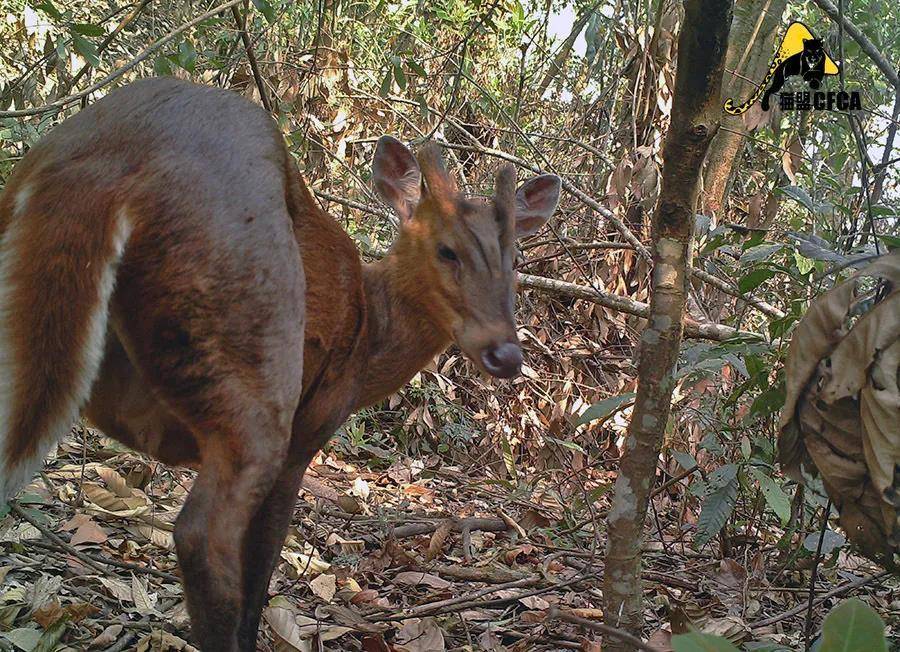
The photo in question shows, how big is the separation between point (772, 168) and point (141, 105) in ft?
17.3

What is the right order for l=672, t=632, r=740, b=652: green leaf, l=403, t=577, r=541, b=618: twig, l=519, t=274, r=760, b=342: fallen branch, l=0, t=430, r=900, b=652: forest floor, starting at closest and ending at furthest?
l=672, t=632, r=740, b=652: green leaf, l=0, t=430, r=900, b=652: forest floor, l=403, t=577, r=541, b=618: twig, l=519, t=274, r=760, b=342: fallen branch

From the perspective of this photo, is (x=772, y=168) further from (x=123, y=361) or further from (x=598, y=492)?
(x=123, y=361)

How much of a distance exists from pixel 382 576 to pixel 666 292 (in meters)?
2.22

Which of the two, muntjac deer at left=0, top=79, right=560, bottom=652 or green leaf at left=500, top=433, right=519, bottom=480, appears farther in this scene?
green leaf at left=500, top=433, right=519, bottom=480

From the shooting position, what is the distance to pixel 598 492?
440 centimetres

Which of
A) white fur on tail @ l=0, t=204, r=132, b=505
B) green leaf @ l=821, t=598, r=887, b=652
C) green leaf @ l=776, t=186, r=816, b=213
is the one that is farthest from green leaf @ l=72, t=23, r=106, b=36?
green leaf @ l=821, t=598, r=887, b=652

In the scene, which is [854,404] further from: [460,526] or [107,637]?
[460,526]

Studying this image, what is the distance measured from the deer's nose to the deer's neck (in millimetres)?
353

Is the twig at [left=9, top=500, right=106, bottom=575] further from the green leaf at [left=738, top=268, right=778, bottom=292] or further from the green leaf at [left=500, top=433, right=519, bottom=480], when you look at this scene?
the green leaf at [left=500, top=433, right=519, bottom=480]

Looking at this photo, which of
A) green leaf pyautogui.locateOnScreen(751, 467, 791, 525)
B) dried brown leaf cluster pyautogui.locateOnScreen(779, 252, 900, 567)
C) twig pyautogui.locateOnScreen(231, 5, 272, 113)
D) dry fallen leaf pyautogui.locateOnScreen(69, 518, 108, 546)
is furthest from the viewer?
twig pyautogui.locateOnScreen(231, 5, 272, 113)

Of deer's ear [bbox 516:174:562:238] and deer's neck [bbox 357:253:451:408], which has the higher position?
deer's ear [bbox 516:174:562:238]

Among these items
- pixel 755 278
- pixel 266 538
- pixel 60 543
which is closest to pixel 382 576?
pixel 266 538

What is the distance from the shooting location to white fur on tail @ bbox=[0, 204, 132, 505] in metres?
2.49

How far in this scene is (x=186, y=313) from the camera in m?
2.70
